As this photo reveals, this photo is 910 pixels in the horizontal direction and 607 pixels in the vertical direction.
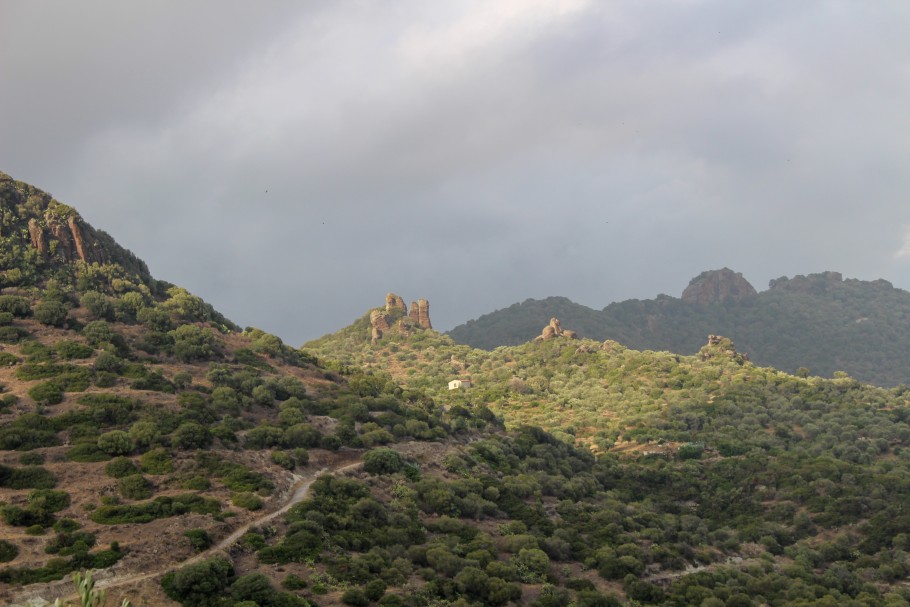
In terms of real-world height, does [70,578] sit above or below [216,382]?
below

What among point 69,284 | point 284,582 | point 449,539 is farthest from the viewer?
point 69,284

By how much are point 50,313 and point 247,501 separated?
38732 mm

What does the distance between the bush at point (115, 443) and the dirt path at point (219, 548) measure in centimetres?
1278

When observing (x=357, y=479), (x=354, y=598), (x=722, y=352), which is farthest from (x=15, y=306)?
(x=722, y=352)

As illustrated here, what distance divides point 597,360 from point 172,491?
352 ft

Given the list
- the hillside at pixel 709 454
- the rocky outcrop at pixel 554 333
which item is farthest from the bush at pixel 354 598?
the rocky outcrop at pixel 554 333

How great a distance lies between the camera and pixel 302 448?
69.1 m

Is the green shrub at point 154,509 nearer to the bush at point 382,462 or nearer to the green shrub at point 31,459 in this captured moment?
the green shrub at point 31,459

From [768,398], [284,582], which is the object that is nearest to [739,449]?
[768,398]

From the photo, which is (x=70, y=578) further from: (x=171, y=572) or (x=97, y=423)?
(x=97, y=423)

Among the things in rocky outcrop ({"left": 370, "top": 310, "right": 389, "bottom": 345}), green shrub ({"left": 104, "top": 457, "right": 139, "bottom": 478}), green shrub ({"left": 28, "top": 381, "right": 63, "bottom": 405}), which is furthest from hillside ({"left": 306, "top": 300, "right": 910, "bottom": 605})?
A: green shrub ({"left": 28, "top": 381, "right": 63, "bottom": 405})

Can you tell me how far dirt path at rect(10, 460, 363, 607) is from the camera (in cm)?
4212

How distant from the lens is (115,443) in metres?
59.6

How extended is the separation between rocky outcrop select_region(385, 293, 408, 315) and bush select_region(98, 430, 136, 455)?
429ft
